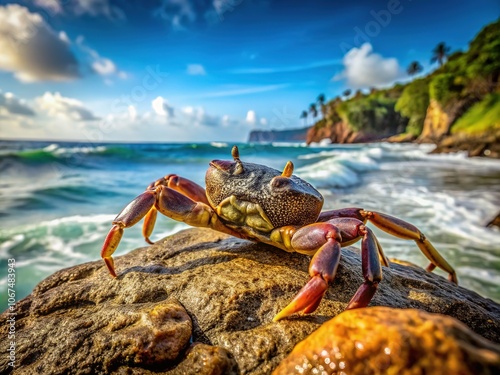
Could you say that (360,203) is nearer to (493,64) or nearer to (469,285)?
(469,285)

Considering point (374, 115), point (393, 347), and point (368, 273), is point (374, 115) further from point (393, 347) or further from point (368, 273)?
point (393, 347)

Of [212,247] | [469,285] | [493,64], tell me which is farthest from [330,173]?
[493,64]

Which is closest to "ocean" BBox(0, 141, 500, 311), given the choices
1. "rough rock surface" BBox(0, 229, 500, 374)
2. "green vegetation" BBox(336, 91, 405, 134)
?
"rough rock surface" BBox(0, 229, 500, 374)

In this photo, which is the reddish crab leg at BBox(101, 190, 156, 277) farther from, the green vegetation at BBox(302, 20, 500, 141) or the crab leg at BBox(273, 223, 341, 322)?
the green vegetation at BBox(302, 20, 500, 141)

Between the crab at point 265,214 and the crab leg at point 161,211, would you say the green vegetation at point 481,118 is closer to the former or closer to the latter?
the crab at point 265,214

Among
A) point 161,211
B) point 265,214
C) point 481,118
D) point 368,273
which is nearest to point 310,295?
point 368,273

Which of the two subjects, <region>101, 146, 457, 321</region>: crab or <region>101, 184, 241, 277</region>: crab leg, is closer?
<region>101, 146, 457, 321</region>: crab
